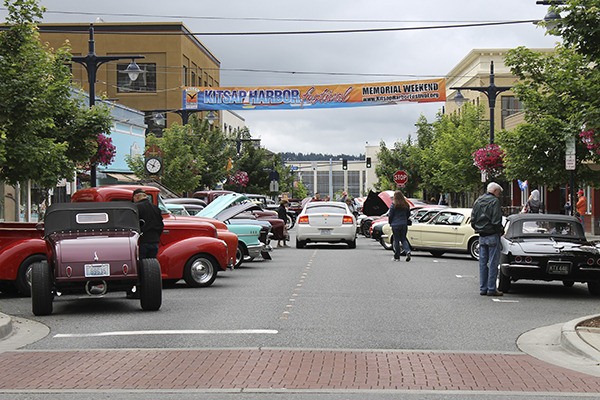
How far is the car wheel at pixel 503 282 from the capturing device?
16844 mm

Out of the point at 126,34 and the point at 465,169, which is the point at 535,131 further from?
the point at 126,34

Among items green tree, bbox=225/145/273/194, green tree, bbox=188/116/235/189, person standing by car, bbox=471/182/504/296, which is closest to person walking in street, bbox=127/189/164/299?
person standing by car, bbox=471/182/504/296

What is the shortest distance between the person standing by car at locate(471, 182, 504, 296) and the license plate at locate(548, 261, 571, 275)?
0.88 m

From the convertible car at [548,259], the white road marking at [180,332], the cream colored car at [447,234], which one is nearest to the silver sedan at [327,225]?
the cream colored car at [447,234]

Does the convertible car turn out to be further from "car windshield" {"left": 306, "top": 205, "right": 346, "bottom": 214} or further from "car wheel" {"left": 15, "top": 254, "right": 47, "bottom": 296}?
"car windshield" {"left": 306, "top": 205, "right": 346, "bottom": 214}

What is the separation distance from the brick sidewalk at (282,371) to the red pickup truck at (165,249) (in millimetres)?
5920

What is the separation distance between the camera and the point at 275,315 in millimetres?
13562

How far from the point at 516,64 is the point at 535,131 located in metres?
1.91

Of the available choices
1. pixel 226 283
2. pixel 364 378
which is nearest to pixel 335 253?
pixel 226 283

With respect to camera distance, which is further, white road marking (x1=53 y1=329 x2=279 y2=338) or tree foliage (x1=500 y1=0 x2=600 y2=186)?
tree foliage (x1=500 y1=0 x2=600 y2=186)

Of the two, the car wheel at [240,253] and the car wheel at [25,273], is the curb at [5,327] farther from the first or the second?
the car wheel at [240,253]

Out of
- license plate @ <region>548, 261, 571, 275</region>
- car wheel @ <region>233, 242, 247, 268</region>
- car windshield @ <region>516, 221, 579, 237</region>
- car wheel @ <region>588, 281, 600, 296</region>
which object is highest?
car windshield @ <region>516, 221, 579, 237</region>

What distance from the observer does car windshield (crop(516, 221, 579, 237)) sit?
682 inches

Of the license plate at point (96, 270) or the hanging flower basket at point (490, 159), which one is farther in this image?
the hanging flower basket at point (490, 159)
